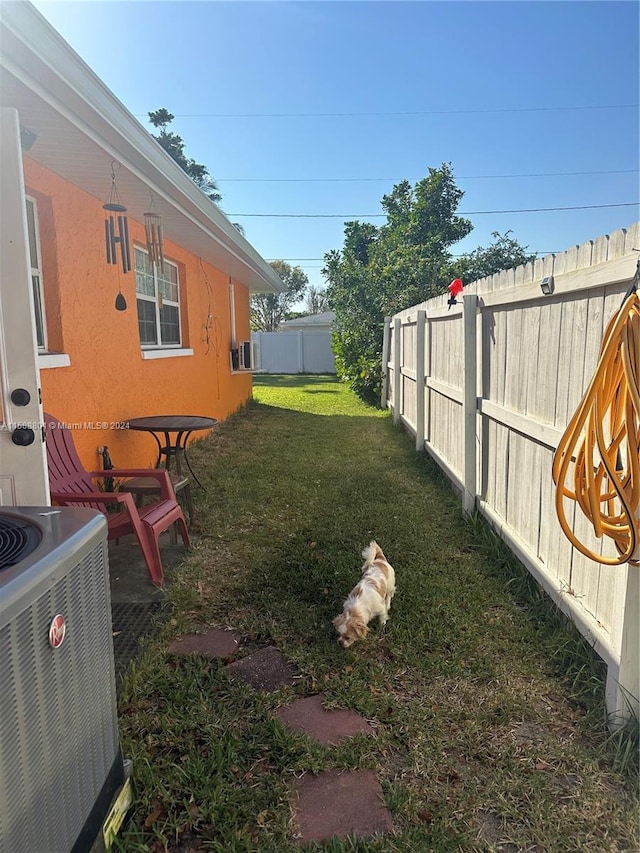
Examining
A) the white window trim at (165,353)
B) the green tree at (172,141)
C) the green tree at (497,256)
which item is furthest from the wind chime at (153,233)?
the green tree at (172,141)

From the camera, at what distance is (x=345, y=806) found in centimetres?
173

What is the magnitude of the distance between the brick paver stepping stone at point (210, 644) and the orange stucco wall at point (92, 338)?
6.85 feet

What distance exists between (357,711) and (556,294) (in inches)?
86.3

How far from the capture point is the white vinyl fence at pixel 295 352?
24.2 metres

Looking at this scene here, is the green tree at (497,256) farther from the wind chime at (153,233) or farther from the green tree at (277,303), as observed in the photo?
the green tree at (277,303)

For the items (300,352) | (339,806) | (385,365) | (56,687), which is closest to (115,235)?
(56,687)

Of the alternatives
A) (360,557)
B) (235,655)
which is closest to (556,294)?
(360,557)

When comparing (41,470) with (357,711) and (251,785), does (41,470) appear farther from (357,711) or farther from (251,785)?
(357,711)

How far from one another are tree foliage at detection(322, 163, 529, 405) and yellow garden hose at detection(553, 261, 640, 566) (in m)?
10.1

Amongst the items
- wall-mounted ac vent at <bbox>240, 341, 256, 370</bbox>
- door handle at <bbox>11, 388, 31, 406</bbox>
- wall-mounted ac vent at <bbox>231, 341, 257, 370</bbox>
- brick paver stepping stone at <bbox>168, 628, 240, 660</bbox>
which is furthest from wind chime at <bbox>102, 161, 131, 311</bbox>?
wall-mounted ac vent at <bbox>240, 341, 256, 370</bbox>

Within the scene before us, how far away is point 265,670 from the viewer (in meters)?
2.45

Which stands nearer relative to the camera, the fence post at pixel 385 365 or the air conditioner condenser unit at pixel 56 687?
the air conditioner condenser unit at pixel 56 687

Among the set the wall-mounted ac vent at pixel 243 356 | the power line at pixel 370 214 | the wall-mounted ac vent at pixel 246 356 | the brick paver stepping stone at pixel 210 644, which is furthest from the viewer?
the power line at pixel 370 214

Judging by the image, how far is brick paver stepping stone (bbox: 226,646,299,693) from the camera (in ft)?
7.73
